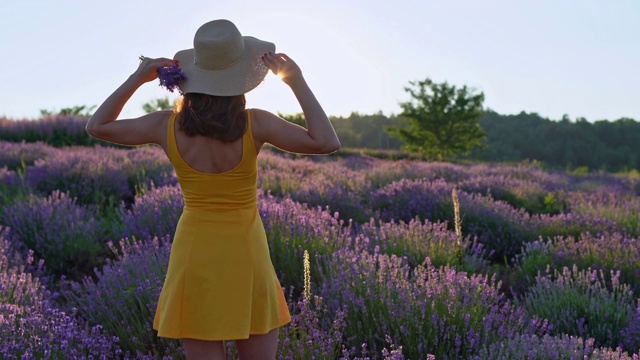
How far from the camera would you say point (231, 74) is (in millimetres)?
2234

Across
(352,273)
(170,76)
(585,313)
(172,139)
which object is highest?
(170,76)

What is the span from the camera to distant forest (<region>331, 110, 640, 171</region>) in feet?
222

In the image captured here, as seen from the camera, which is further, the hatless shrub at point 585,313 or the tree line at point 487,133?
the tree line at point 487,133

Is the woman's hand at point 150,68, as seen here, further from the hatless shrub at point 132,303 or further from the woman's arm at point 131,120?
the hatless shrub at point 132,303

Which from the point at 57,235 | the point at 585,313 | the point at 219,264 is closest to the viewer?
the point at 219,264

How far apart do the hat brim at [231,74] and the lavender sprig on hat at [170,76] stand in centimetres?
2

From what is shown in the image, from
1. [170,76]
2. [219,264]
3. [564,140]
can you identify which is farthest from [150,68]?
[564,140]

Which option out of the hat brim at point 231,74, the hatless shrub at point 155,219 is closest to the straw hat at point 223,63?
the hat brim at point 231,74

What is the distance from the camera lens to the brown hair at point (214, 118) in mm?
2156

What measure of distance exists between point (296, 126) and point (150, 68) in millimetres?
594

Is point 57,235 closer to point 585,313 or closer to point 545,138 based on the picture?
point 585,313

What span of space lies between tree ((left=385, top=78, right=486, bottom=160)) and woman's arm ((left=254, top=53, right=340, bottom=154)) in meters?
33.3

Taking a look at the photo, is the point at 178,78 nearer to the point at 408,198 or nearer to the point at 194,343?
the point at 194,343

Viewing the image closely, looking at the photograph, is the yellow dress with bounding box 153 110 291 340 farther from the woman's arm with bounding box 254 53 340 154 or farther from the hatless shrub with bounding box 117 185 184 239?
Result: the hatless shrub with bounding box 117 185 184 239
